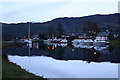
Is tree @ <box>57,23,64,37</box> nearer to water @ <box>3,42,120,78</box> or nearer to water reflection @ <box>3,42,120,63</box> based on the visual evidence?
water reflection @ <box>3,42,120,63</box>

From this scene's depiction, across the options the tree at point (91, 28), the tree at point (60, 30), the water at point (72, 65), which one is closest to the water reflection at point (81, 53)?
the water at point (72, 65)

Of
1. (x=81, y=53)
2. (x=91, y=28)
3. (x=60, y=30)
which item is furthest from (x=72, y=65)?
(x=60, y=30)

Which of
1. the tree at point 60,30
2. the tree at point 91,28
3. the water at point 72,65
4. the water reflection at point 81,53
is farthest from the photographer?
the tree at point 60,30

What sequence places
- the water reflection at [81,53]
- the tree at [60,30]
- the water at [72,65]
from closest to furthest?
the water at [72,65], the water reflection at [81,53], the tree at [60,30]

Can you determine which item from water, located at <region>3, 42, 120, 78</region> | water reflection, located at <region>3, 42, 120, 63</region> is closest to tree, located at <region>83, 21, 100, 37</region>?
water reflection, located at <region>3, 42, 120, 63</region>

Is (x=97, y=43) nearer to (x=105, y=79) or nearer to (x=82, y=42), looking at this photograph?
(x=82, y=42)

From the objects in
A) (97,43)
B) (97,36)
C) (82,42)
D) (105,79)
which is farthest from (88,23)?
(105,79)

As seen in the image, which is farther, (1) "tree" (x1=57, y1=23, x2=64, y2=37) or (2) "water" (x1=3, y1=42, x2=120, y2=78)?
(1) "tree" (x1=57, y1=23, x2=64, y2=37)

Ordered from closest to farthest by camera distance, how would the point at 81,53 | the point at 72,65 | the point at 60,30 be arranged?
the point at 72,65
the point at 81,53
the point at 60,30

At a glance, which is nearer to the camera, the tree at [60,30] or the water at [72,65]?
the water at [72,65]

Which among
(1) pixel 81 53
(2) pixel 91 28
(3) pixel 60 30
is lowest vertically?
(1) pixel 81 53

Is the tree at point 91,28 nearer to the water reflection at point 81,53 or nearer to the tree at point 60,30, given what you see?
the tree at point 60,30

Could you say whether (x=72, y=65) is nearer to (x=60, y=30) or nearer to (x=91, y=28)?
(x=91, y=28)

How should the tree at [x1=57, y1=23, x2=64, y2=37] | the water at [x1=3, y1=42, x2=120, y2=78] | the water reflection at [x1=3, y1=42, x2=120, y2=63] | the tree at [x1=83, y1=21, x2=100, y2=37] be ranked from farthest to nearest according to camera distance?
the tree at [x1=57, y1=23, x2=64, y2=37], the tree at [x1=83, y1=21, x2=100, y2=37], the water reflection at [x1=3, y1=42, x2=120, y2=63], the water at [x1=3, y1=42, x2=120, y2=78]
